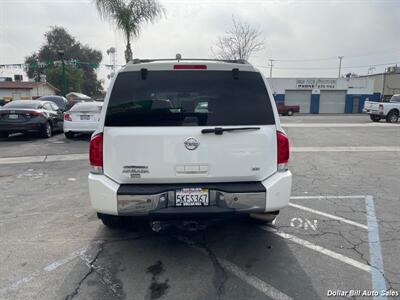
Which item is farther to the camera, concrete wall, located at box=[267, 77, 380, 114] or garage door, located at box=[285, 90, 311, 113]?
garage door, located at box=[285, 90, 311, 113]

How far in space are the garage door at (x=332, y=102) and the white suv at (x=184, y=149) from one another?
159 ft

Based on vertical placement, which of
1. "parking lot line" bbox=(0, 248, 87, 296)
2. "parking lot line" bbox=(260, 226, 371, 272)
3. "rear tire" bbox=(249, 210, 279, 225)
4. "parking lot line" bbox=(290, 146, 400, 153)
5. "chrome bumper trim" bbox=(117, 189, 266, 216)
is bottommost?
"parking lot line" bbox=(0, 248, 87, 296)

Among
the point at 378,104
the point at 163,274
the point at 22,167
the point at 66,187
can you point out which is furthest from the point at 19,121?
the point at 378,104

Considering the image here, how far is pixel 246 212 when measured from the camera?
132 inches

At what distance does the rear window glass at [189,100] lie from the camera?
3.39 metres

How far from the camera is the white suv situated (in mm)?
3316

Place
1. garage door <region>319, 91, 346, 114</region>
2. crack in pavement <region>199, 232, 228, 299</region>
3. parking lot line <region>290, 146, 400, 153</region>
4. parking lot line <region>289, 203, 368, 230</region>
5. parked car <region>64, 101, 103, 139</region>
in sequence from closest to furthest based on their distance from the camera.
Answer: crack in pavement <region>199, 232, 228, 299</region> < parking lot line <region>289, 203, 368, 230</region> < parking lot line <region>290, 146, 400, 153</region> < parked car <region>64, 101, 103, 139</region> < garage door <region>319, 91, 346, 114</region>

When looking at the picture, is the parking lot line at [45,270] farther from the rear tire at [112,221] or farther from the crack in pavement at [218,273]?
the crack in pavement at [218,273]

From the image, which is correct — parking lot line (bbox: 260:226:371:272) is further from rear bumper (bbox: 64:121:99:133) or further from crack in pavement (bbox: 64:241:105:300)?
rear bumper (bbox: 64:121:99:133)

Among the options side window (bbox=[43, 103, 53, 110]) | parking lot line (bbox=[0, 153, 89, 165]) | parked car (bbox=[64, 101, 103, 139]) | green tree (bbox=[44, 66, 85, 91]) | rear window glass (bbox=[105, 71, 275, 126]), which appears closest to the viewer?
rear window glass (bbox=[105, 71, 275, 126])

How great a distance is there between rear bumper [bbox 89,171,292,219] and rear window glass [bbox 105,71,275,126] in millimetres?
615

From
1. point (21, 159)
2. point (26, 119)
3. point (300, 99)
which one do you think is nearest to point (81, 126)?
point (26, 119)

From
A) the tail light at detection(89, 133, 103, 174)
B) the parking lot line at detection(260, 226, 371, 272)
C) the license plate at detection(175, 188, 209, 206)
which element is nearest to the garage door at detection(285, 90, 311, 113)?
the parking lot line at detection(260, 226, 371, 272)

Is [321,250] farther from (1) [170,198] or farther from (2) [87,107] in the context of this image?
(2) [87,107]
